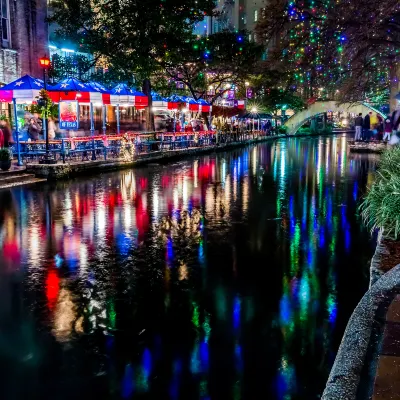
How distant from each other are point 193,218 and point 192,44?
30868 mm

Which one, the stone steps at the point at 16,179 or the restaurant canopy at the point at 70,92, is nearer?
the stone steps at the point at 16,179

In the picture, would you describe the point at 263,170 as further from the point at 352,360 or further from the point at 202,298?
the point at 352,360

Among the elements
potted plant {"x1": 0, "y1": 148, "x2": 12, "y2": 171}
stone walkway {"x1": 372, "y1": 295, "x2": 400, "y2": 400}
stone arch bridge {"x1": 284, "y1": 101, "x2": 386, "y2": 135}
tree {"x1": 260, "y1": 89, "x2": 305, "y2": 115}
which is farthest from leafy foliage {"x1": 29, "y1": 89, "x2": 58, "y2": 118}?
stone arch bridge {"x1": 284, "y1": 101, "x2": 386, "y2": 135}

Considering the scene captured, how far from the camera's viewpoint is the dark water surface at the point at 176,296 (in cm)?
462

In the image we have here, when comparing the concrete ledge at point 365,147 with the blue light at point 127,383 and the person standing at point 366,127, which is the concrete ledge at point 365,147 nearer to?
the person standing at point 366,127

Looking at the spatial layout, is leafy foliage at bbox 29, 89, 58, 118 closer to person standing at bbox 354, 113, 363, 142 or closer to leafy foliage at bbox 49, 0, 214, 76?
leafy foliage at bbox 49, 0, 214, 76

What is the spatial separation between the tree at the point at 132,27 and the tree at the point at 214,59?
3.83 metres

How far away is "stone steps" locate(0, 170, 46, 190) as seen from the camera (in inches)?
716

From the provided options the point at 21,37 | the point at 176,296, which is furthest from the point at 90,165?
the point at 176,296

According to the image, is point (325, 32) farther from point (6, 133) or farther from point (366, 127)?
point (366, 127)

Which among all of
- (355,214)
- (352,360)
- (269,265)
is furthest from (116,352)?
(355,214)

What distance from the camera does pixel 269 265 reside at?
8234 millimetres

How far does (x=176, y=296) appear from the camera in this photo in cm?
675

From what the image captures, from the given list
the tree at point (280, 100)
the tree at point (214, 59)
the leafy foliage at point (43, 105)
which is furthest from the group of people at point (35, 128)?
the tree at point (280, 100)
